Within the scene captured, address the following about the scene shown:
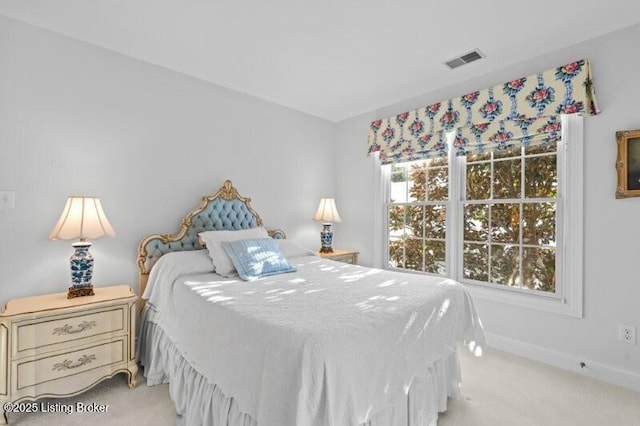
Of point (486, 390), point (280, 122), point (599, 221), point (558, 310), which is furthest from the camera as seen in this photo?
point (280, 122)

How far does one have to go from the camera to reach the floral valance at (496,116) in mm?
2434

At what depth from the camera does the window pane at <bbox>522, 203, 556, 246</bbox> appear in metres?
2.70

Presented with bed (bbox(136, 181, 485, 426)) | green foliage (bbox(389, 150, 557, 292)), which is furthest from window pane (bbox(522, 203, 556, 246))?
bed (bbox(136, 181, 485, 426))

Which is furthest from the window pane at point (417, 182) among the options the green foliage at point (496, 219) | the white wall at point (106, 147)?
the white wall at point (106, 147)

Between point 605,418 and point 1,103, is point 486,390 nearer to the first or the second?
point 605,418

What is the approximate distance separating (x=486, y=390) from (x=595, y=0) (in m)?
2.71

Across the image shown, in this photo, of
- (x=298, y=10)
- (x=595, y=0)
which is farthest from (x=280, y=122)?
(x=595, y=0)

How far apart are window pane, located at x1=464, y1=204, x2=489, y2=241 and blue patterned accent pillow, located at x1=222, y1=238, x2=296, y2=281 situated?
188 centimetres

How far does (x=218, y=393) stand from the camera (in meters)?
1.55

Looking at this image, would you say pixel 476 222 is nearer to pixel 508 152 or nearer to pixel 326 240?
pixel 508 152

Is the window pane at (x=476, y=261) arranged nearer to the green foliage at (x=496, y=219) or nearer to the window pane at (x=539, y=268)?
the green foliage at (x=496, y=219)

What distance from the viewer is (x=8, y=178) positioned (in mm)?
2166

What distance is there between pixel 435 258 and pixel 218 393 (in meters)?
2.64

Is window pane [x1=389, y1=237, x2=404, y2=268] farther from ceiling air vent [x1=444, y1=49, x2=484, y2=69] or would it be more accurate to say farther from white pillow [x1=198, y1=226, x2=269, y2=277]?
ceiling air vent [x1=444, y1=49, x2=484, y2=69]
